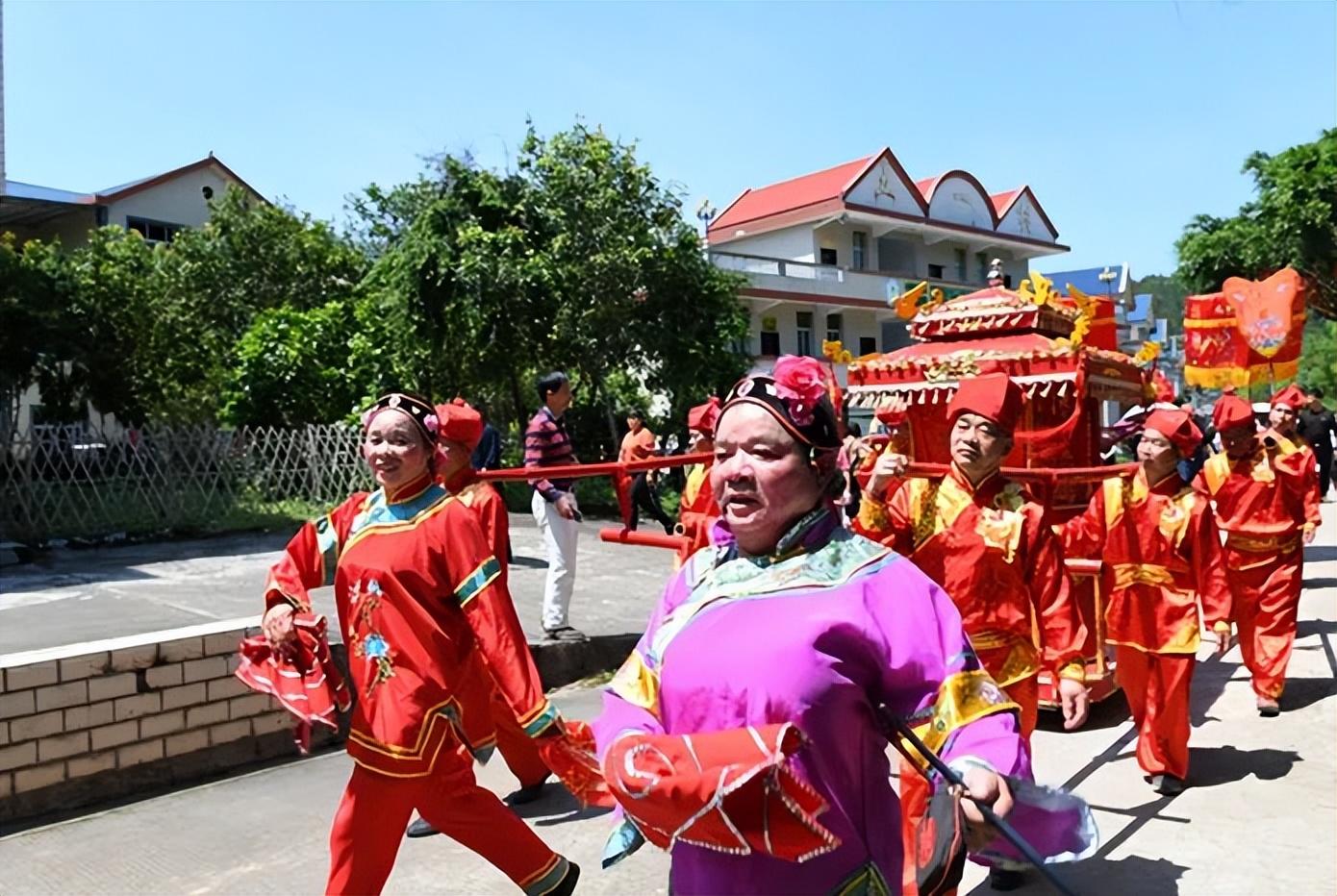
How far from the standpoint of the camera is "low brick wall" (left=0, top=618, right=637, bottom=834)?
4.51 meters

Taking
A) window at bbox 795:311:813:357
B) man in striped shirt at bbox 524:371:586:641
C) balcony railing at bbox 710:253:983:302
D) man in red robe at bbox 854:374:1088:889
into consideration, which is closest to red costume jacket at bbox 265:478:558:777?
man in red robe at bbox 854:374:1088:889

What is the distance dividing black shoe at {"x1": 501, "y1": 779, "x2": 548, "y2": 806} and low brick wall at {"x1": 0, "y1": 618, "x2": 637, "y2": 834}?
1.34 metres

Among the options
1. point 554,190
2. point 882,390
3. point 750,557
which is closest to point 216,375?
point 554,190

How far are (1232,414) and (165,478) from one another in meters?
12.7

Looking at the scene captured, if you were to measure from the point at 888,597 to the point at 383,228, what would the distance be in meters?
20.7

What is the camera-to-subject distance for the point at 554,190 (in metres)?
16.4

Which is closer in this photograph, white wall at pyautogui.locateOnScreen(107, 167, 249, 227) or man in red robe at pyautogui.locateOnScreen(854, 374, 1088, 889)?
man in red robe at pyautogui.locateOnScreen(854, 374, 1088, 889)

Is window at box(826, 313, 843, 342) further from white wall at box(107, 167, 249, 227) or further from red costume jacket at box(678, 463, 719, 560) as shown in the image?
red costume jacket at box(678, 463, 719, 560)

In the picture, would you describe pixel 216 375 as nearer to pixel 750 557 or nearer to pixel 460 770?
pixel 460 770

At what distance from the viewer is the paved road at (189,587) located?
7395mm

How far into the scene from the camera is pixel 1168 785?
15.8 feet

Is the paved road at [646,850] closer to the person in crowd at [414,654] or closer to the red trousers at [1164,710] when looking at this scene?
the red trousers at [1164,710]

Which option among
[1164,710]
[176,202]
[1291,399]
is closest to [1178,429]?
[1164,710]

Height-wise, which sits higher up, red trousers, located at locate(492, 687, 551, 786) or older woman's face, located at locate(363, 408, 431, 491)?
older woman's face, located at locate(363, 408, 431, 491)
